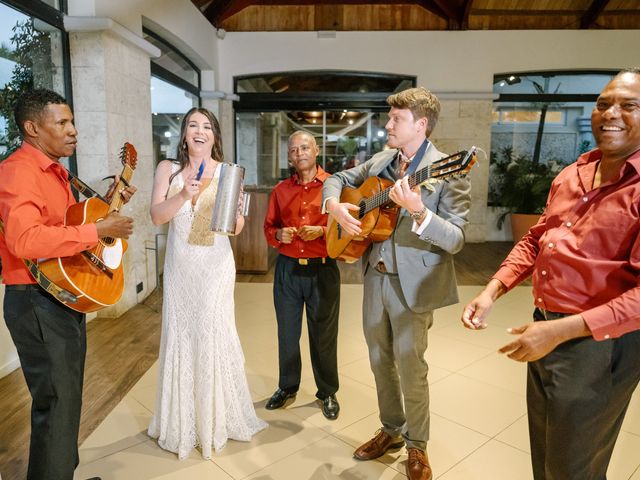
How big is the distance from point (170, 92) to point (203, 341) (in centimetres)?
584

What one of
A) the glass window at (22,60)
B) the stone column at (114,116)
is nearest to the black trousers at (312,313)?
the stone column at (114,116)

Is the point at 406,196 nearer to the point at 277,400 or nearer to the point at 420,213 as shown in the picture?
the point at 420,213

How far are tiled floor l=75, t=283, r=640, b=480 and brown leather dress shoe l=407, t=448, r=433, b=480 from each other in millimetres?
104

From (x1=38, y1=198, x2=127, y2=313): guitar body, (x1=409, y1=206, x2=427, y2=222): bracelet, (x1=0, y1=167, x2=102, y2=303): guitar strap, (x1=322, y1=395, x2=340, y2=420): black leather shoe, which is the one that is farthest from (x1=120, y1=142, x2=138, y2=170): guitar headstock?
(x1=322, y1=395, x2=340, y2=420): black leather shoe

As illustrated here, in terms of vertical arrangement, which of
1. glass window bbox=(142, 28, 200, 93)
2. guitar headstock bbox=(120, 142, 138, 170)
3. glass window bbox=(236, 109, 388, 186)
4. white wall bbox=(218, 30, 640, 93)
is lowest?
guitar headstock bbox=(120, 142, 138, 170)

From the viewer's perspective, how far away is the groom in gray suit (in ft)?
6.71

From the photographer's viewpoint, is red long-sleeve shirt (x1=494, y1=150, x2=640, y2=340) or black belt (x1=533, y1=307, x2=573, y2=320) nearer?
red long-sleeve shirt (x1=494, y1=150, x2=640, y2=340)

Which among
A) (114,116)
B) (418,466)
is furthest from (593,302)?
(114,116)

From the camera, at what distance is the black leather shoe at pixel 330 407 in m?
2.85

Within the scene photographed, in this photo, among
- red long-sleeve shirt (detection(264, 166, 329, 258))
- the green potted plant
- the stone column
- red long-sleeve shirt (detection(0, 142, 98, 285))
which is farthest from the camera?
the green potted plant

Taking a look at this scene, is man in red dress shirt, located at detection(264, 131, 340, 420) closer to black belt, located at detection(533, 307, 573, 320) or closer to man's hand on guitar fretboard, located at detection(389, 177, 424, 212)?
man's hand on guitar fretboard, located at detection(389, 177, 424, 212)

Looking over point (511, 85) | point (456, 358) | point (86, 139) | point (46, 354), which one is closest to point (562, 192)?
point (46, 354)

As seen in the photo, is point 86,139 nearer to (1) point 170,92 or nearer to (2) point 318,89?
(1) point 170,92

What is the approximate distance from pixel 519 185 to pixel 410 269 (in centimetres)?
747
